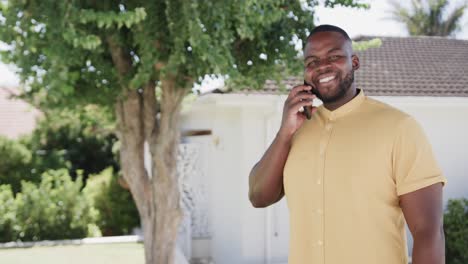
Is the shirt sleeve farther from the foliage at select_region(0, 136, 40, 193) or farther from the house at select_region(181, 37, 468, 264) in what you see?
the foliage at select_region(0, 136, 40, 193)

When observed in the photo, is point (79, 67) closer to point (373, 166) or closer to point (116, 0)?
point (116, 0)

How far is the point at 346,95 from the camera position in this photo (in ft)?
7.21

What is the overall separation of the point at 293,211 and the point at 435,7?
26.7 m

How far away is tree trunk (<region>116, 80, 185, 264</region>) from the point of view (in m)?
6.36

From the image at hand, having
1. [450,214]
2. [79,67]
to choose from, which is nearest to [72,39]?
[79,67]

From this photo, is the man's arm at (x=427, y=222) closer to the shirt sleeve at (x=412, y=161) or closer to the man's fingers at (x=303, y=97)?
the shirt sleeve at (x=412, y=161)

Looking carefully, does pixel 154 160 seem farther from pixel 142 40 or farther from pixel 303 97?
pixel 303 97

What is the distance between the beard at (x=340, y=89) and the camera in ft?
7.13

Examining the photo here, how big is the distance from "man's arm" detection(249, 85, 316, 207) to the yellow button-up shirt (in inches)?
2.6

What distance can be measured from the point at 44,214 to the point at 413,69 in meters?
→ 8.51

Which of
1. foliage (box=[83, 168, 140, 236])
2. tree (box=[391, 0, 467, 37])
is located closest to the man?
foliage (box=[83, 168, 140, 236])

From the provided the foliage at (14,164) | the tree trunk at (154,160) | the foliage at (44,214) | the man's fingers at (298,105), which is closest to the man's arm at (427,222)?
the man's fingers at (298,105)

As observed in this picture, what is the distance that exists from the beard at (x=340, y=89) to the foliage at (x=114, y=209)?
38.0 ft

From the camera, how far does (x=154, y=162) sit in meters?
6.43
